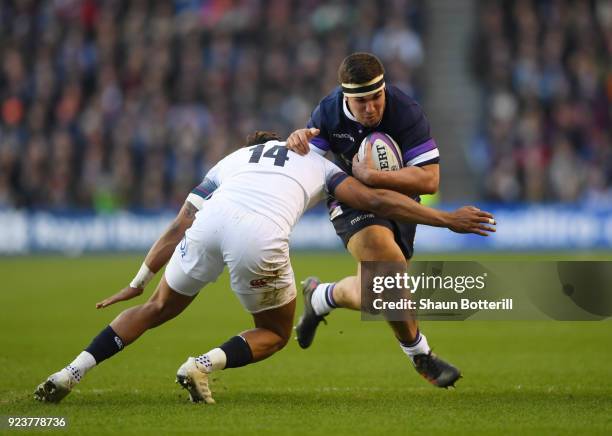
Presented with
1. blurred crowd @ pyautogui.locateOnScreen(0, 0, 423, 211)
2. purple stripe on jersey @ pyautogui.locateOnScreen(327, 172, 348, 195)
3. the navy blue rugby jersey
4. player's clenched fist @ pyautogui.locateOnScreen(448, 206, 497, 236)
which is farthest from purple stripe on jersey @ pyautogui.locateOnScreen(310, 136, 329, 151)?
blurred crowd @ pyautogui.locateOnScreen(0, 0, 423, 211)

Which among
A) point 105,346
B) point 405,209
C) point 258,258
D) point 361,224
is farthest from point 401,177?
point 105,346

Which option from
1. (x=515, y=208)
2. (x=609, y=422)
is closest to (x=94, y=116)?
(x=515, y=208)

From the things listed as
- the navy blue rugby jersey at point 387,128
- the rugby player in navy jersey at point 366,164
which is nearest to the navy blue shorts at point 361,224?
the rugby player in navy jersey at point 366,164

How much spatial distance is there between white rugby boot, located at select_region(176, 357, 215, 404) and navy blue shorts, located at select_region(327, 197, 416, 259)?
1.69 m

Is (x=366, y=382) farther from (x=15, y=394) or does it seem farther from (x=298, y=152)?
(x=15, y=394)

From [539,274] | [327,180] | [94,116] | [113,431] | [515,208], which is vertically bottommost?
[515,208]

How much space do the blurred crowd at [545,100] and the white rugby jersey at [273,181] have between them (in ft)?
48.8

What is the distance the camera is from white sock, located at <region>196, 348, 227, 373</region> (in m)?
6.65

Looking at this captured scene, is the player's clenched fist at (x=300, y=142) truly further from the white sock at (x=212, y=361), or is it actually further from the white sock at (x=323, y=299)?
the white sock at (x=323, y=299)

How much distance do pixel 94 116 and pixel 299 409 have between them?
16747 mm

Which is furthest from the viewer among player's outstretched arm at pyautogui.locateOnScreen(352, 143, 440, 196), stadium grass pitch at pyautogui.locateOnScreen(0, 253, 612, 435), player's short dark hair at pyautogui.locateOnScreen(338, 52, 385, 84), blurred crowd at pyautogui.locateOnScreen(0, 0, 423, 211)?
blurred crowd at pyautogui.locateOnScreen(0, 0, 423, 211)

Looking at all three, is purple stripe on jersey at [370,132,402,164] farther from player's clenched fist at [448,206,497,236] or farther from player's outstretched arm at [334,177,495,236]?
player's clenched fist at [448,206,497,236]

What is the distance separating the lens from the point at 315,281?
8430 millimetres

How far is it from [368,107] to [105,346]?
2.32 metres
